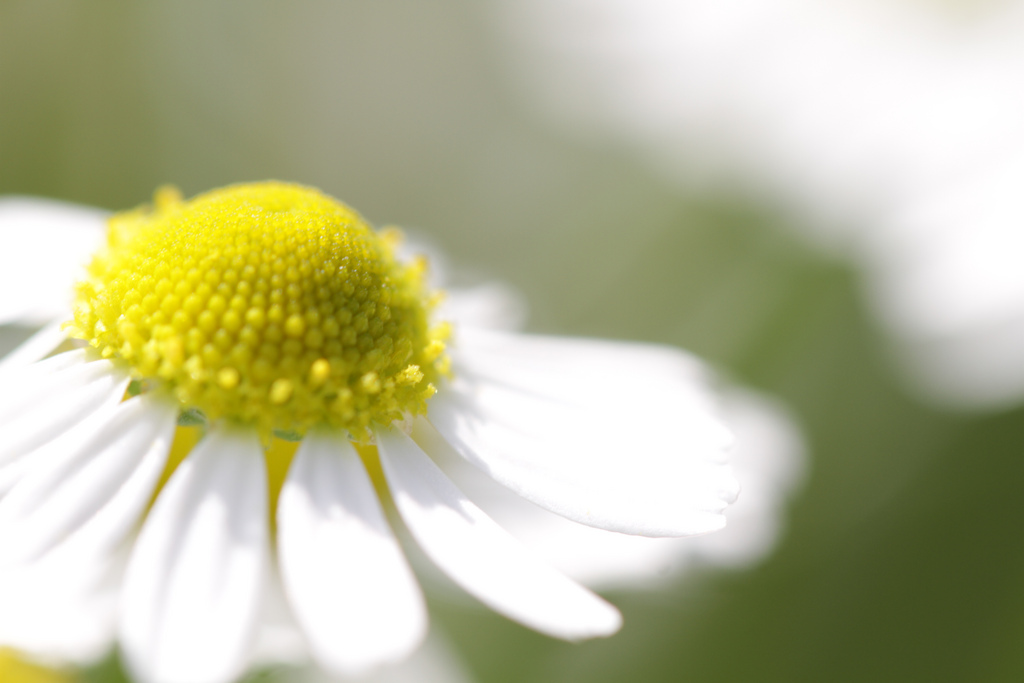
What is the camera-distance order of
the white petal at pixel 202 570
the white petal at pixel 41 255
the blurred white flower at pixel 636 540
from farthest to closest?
the blurred white flower at pixel 636 540, the white petal at pixel 41 255, the white petal at pixel 202 570

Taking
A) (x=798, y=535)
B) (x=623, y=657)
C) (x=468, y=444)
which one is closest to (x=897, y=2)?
(x=798, y=535)

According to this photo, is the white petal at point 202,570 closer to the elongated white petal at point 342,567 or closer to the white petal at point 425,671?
the elongated white petal at point 342,567

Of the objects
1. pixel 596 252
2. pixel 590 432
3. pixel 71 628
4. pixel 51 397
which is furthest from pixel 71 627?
pixel 596 252

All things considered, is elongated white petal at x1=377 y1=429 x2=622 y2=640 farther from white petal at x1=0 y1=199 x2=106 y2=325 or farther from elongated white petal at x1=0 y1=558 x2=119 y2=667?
white petal at x1=0 y1=199 x2=106 y2=325

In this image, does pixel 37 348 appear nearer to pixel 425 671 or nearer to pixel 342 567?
pixel 342 567

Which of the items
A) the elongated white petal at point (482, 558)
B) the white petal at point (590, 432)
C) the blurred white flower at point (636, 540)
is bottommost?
the blurred white flower at point (636, 540)

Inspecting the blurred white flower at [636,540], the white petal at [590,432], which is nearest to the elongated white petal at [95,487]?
the white petal at [590,432]

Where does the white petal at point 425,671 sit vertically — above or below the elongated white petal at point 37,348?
below
